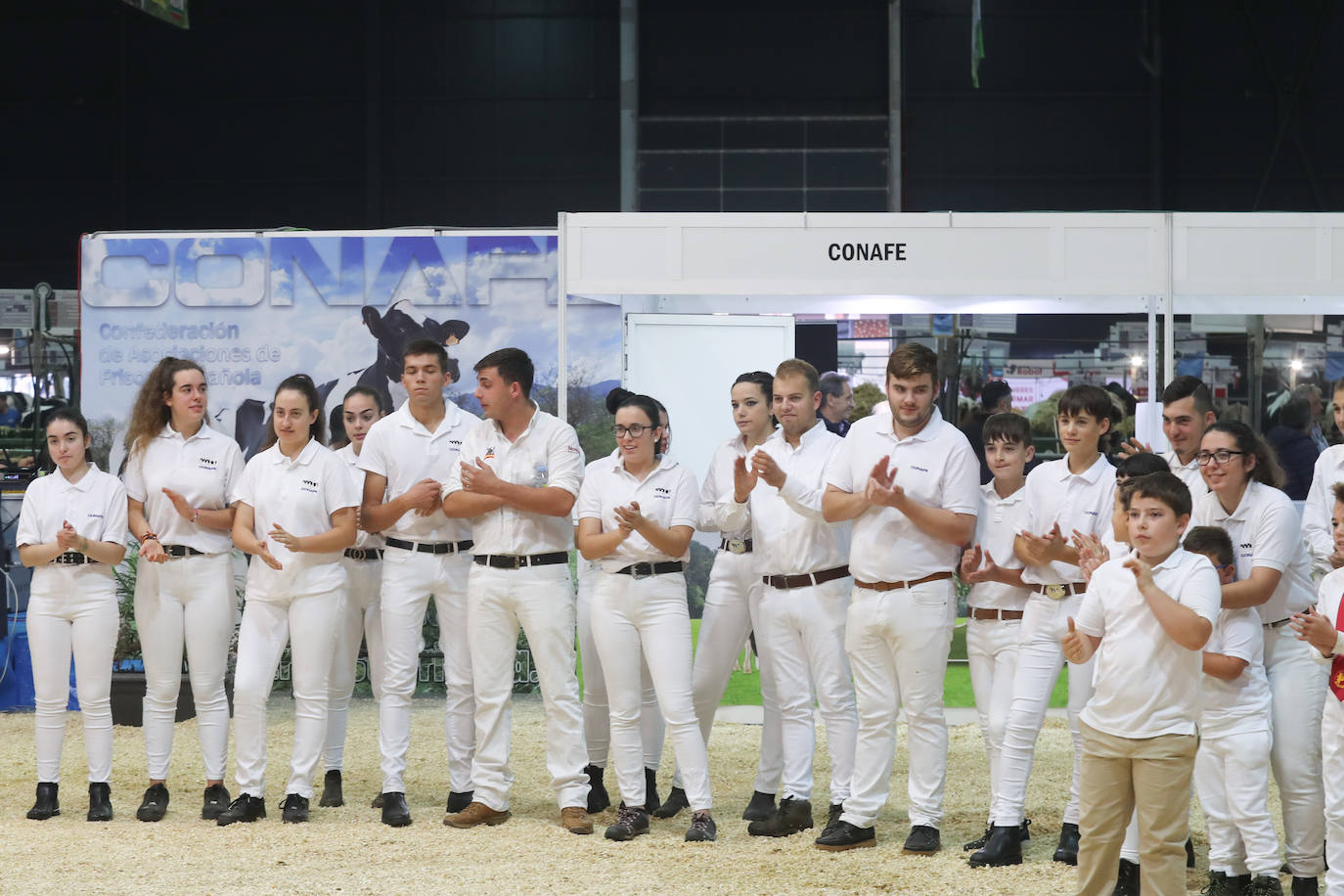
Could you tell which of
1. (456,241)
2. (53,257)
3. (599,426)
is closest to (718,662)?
(599,426)

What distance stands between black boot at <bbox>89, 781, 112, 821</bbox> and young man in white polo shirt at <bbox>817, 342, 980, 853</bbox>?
2716 millimetres

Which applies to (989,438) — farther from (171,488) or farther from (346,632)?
(171,488)

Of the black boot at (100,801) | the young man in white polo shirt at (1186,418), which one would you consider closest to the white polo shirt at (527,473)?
the black boot at (100,801)

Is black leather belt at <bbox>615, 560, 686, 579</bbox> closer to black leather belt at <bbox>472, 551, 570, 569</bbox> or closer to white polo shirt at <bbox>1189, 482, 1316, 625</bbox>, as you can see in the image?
black leather belt at <bbox>472, 551, 570, 569</bbox>

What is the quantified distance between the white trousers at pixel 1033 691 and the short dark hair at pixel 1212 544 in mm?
581

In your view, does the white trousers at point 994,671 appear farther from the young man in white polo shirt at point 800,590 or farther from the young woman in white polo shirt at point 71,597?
the young woman in white polo shirt at point 71,597

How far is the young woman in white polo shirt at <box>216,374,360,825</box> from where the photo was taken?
17.6 feet

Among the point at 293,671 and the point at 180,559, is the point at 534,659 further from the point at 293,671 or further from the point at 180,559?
the point at 180,559

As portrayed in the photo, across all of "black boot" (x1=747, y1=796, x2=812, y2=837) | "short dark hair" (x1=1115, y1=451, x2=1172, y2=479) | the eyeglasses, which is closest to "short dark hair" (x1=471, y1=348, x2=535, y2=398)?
"black boot" (x1=747, y1=796, x2=812, y2=837)

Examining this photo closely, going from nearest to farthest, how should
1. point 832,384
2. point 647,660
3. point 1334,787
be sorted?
point 1334,787 → point 647,660 → point 832,384

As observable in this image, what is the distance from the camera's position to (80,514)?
5492 millimetres

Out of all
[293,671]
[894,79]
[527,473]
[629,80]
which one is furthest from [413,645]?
[894,79]

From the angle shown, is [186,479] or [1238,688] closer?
[1238,688]

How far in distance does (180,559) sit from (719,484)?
2.06 metres
